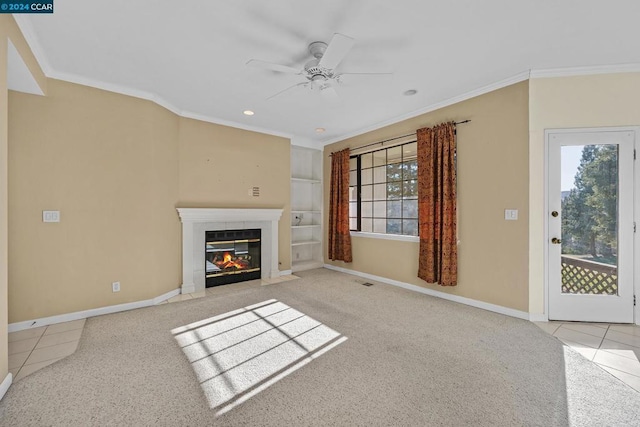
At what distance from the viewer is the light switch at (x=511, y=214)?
3.23 m

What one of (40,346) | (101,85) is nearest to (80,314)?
(40,346)

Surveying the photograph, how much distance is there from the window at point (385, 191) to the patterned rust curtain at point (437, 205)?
46 cm

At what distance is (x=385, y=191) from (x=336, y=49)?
127 inches

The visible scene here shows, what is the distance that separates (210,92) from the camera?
3.55 meters

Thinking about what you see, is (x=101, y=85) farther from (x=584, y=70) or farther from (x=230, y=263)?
(x=584, y=70)

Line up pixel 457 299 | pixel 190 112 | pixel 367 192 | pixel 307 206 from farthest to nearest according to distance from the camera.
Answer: pixel 307 206 < pixel 367 192 < pixel 190 112 < pixel 457 299

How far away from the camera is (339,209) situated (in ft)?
18.1

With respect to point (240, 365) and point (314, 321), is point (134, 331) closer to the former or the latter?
point (240, 365)

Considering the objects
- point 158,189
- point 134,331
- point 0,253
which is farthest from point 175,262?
point 0,253

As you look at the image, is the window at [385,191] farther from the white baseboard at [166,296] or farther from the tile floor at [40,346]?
the tile floor at [40,346]

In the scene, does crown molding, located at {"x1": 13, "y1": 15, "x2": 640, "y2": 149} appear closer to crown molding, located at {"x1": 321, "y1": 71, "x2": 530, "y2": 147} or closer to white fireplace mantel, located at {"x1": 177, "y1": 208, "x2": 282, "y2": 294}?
crown molding, located at {"x1": 321, "y1": 71, "x2": 530, "y2": 147}

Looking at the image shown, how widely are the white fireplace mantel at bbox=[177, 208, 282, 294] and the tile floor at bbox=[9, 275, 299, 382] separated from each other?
138 centimetres

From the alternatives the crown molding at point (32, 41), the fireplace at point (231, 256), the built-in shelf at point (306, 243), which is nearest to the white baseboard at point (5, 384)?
the fireplace at point (231, 256)

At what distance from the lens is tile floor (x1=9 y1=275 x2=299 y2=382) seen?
7.25 feet
